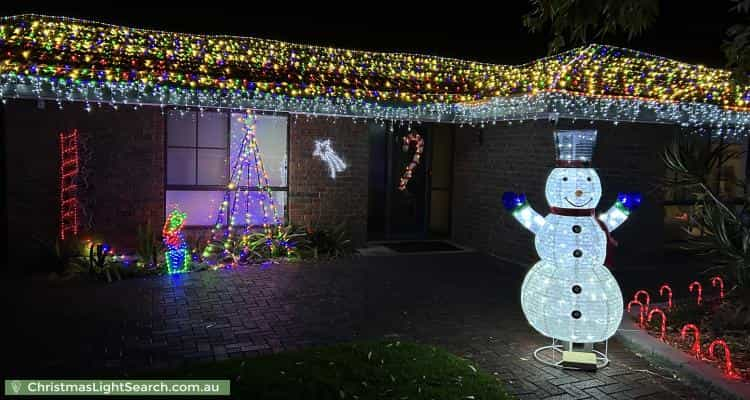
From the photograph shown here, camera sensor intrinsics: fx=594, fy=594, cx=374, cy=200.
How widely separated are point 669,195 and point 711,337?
4689 mm

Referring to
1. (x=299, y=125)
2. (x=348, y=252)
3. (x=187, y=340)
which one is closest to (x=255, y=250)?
(x=348, y=252)

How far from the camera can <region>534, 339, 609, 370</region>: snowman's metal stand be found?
16.2 ft

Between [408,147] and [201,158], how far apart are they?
3775 millimetres

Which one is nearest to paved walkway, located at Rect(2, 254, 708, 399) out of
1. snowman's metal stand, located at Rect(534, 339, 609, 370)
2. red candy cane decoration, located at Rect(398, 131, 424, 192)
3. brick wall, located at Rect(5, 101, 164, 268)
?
snowman's metal stand, located at Rect(534, 339, 609, 370)

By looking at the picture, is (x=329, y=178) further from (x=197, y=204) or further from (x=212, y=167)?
(x=197, y=204)

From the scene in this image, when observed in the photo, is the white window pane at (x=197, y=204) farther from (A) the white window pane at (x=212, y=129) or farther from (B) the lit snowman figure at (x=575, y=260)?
(B) the lit snowman figure at (x=575, y=260)

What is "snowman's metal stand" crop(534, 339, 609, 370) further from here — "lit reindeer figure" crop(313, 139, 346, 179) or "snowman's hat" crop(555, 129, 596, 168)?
"lit reindeer figure" crop(313, 139, 346, 179)

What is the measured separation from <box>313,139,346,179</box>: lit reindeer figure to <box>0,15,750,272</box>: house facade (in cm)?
2

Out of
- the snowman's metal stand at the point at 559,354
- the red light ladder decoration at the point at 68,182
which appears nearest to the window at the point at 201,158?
the red light ladder decoration at the point at 68,182

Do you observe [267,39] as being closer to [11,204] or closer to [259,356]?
[11,204]

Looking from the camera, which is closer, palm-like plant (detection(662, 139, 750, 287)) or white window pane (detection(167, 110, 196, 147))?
palm-like plant (detection(662, 139, 750, 287))

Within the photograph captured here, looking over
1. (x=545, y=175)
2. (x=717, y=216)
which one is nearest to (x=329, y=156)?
(x=545, y=175)

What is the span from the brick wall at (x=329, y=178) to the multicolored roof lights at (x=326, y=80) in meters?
0.35

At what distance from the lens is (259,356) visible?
4.90 meters
